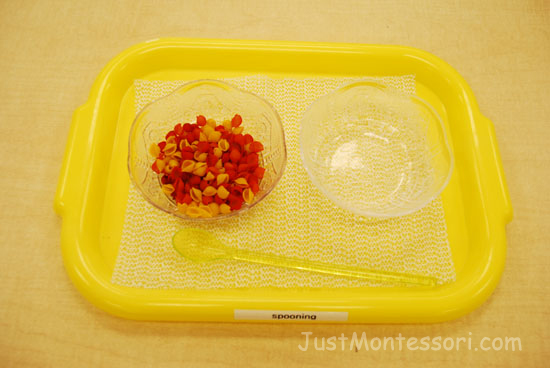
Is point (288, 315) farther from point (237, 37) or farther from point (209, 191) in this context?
point (237, 37)

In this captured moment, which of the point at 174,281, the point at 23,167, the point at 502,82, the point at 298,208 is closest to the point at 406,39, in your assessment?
the point at 502,82

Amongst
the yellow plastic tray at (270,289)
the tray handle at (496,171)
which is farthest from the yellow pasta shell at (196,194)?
the tray handle at (496,171)

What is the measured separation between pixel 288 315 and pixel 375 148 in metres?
0.34

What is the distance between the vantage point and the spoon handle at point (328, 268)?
1.97 feet

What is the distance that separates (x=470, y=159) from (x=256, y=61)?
0.44m

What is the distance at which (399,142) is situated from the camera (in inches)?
27.9

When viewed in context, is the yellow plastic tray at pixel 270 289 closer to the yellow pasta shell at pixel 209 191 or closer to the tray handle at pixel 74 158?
the tray handle at pixel 74 158

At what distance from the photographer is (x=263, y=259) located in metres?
0.61

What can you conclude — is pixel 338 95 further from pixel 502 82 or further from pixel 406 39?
pixel 502 82

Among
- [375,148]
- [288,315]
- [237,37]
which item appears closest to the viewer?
[288,315]

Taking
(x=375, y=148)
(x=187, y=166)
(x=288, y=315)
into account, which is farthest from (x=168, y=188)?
(x=375, y=148)

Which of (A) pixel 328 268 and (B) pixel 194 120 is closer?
(A) pixel 328 268

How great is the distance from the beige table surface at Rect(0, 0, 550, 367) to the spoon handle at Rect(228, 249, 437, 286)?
0.08 metres

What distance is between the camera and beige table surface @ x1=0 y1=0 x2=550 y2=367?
0.58 metres
